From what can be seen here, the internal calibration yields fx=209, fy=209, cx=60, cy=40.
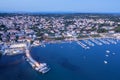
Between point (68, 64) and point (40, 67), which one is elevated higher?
point (40, 67)

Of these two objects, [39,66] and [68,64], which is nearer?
[39,66]


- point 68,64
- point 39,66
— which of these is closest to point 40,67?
point 39,66

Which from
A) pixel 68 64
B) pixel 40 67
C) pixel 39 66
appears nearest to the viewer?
pixel 40 67

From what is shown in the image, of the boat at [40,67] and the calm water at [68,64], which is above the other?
the boat at [40,67]

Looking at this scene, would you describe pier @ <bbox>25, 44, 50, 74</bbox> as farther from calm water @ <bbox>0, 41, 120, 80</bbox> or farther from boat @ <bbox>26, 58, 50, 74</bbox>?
calm water @ <bbox>0, 41, 120, 80</bbox>

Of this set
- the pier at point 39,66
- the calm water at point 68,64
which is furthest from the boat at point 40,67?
the calm water at point 68,64

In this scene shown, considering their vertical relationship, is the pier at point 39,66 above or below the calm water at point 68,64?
above

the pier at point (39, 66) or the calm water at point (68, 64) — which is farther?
the pier at point (39, 66)

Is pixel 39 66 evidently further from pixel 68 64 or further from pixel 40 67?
pixel 68 64

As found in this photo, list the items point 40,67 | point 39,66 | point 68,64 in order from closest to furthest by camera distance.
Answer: point 40,67 → point 39,66 → point 68,64

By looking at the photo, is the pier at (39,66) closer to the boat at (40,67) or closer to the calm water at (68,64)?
the boat at (40,67)
